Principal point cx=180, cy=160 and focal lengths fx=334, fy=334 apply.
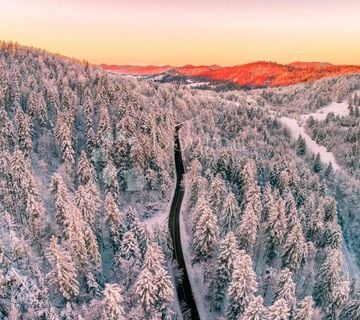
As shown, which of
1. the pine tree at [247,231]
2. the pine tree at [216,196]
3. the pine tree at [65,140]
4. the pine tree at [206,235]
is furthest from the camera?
the pine tree at [65,140]

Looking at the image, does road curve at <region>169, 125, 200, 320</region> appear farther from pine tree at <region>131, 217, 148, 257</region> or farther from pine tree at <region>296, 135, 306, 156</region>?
pine tree at <region>296, 135, 306, 156</region>

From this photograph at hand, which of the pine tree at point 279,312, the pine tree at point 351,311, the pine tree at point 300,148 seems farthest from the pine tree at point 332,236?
the pine tree at point 300,148

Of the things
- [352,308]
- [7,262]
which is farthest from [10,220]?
[352,308]

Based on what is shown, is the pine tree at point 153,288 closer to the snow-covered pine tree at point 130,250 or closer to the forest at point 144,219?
the forest at point 144,219

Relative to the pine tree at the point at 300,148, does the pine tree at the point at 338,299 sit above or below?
below

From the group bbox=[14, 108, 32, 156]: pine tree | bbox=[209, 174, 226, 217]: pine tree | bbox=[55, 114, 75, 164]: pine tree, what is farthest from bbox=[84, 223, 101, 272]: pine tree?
bbox=[14, 108, 32, 156]: pine tree

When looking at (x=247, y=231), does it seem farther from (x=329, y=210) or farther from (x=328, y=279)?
(x=329, y=210)
